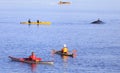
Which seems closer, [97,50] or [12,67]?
[12,67]

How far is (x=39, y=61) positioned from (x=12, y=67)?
3903mm

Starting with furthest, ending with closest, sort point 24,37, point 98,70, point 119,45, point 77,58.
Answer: point 24,37, point 119,45, point 77,58, point 98,70

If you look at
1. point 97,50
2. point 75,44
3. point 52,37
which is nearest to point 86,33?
point 52,37

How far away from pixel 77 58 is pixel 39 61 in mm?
8896

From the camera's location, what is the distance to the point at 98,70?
71625mm

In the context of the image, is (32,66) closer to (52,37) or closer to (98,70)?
(98,70)

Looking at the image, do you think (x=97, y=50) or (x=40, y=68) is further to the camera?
(x=97, y=50)

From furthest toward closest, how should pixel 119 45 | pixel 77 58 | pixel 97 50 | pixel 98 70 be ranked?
pixel 119 45
pixel 97 50
pixel 77 58
pixel 98 70

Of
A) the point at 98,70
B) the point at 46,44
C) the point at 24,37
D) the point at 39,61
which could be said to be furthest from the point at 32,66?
the point at 24,37

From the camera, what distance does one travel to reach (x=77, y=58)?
270ft

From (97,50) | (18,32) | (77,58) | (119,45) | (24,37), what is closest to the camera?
(77,58)

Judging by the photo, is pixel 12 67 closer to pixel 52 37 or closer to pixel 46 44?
pixel 46 44

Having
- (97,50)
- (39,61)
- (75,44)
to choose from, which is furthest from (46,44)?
(39,61)

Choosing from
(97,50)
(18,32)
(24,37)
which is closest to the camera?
(97,50)
